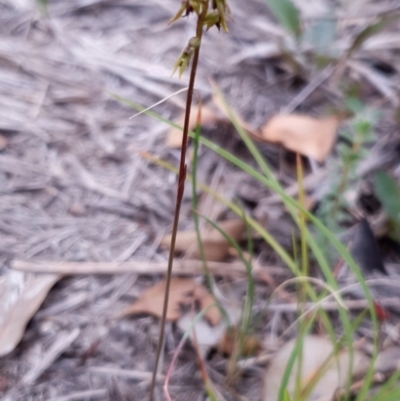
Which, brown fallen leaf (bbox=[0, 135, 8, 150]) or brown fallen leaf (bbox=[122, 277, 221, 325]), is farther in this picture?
brown fallen leaf (bbox=[0, 135, 8, 150])

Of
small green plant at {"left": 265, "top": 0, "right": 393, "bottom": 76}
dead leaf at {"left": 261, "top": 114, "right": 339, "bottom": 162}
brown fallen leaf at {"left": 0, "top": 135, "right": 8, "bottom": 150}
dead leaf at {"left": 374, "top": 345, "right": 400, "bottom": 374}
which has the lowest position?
brown fallen leaf at {"left": 0, "top": 135, "right": 8, "bottom": 150}

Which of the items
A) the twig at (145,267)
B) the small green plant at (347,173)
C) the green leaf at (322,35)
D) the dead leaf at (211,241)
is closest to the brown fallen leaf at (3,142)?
the twig at (145,267)

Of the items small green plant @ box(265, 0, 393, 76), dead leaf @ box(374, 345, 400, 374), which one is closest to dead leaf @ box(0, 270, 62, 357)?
dead leaf @ box(374, 345, 400, 374)

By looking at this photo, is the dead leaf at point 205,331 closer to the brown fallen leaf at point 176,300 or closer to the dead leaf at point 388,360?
the brown fallen leaf at point 176,300

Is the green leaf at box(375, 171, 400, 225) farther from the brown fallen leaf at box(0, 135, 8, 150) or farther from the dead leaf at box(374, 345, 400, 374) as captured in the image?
the brown fallen leaf at box(0, 135, 8, 150)

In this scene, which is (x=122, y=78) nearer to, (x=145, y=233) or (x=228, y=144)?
(x=228, y=144)

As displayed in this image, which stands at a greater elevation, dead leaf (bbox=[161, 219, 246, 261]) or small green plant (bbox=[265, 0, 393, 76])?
small green plant (bbox=[265, 0, 393, 76])
